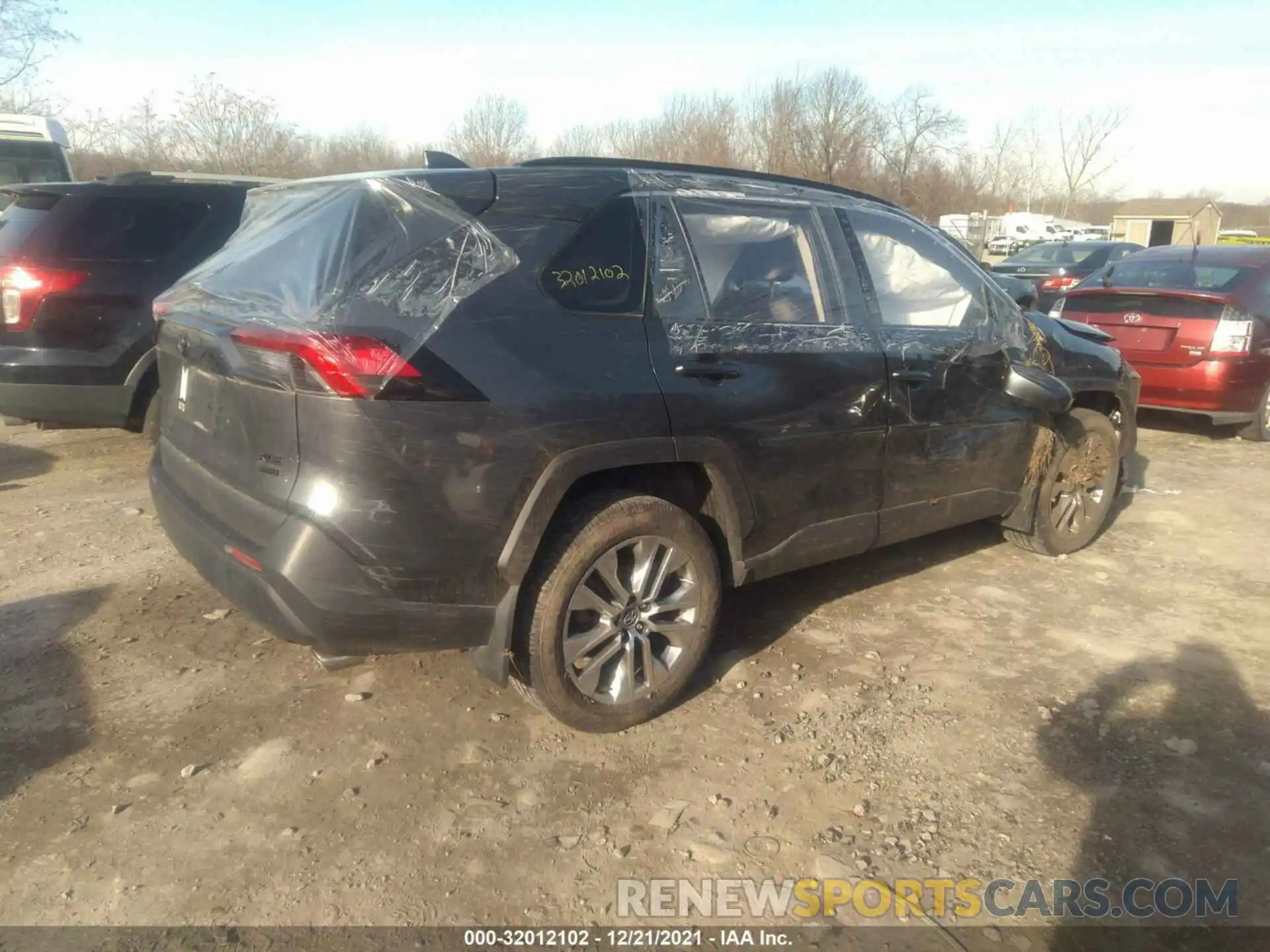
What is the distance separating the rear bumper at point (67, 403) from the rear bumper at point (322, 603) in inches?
120

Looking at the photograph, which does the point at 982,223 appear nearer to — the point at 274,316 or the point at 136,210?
the point at 136,210

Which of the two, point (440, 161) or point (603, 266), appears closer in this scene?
point (603, 266)

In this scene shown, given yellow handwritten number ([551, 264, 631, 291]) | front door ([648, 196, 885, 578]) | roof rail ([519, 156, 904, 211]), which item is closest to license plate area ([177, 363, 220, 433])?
yellow handwritten number ([551, 264, 631, 291])

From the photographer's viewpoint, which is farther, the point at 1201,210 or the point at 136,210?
the point at 1201,210

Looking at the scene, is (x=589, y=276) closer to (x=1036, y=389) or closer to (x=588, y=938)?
(x=588, y=938)

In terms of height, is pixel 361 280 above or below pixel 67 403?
above

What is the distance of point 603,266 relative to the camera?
9.98 feet

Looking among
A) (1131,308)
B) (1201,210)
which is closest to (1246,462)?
(1131,308)


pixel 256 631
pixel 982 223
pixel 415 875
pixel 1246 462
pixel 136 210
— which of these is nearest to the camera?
pixel 415 875

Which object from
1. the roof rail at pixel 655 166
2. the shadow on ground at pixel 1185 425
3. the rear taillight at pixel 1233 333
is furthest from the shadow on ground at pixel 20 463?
the shadow on ground at pixel 1185 425

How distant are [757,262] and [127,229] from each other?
13.9 ft

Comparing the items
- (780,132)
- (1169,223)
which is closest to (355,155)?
(780,132)

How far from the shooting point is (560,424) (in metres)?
2.82

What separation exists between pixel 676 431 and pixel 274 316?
1.30 meters
